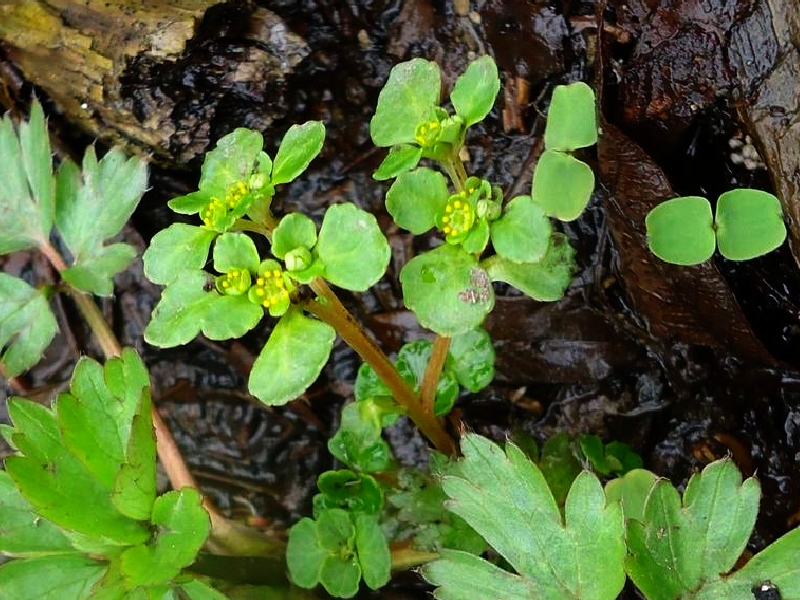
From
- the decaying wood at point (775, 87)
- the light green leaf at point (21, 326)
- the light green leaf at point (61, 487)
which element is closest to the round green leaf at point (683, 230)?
the decaying wood at point (775, 87)

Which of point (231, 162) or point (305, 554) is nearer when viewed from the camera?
point (231, 162)

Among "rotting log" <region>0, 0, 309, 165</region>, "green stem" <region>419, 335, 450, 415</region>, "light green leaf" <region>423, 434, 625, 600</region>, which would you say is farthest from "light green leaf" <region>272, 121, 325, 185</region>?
"rotting log" <region>0, 0, 309, 165</region>

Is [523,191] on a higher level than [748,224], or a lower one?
lower

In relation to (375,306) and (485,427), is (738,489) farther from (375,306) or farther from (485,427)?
(375,306)

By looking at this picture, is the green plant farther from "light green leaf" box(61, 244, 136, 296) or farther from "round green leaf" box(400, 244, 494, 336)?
"light green leaf" box(61, 244, 136, 296)

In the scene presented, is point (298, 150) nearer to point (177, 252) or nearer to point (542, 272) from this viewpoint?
point (177, 252)

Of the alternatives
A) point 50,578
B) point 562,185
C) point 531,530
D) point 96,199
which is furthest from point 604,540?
point 96,199
